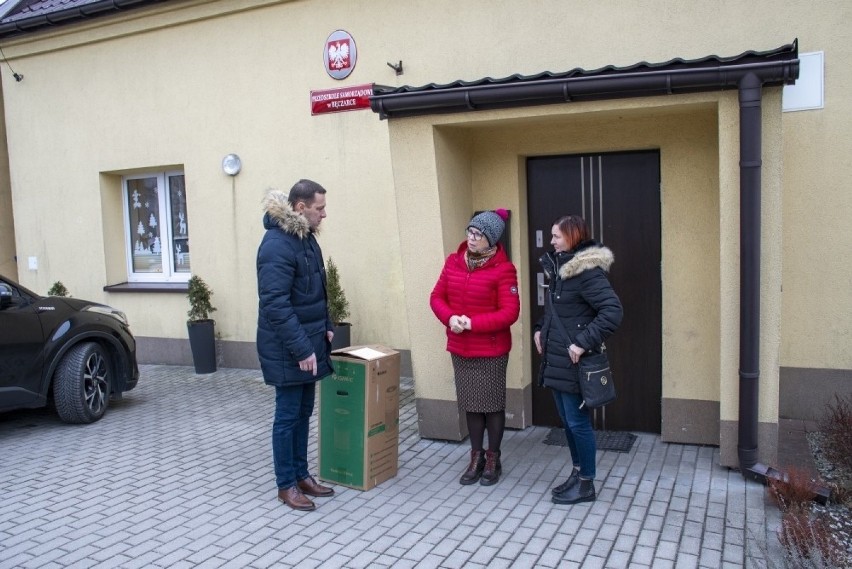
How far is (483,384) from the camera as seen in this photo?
5.03 meters

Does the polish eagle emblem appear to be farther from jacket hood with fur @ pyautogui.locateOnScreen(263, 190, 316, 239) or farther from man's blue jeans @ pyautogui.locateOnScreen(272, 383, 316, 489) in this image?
man's blue jeans @ pyautogui.locateOnScreen(272, 383, 316, 489)

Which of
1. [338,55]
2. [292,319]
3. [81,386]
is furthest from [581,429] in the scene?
[338,55]

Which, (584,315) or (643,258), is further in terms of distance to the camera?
(643,258)

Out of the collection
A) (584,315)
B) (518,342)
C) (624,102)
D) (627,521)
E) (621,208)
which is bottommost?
(627,521)

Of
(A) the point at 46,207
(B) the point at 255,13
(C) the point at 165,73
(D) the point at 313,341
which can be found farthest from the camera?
(A) the point at 46,207

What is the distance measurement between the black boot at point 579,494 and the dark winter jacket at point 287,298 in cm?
174

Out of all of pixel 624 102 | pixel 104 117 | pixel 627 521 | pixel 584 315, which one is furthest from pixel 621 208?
pixel 104 117

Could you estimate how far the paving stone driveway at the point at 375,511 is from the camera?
4.07 m

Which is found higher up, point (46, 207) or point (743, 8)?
point (743, 8)

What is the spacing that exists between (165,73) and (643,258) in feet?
21.6

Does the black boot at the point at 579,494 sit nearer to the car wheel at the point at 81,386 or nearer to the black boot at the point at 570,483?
the black boot at the point at 570,483

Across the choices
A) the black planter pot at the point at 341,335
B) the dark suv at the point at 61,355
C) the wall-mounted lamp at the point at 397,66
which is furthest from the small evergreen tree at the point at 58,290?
the wall-mounted lamp at the point at 397,66

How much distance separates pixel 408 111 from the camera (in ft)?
18.3

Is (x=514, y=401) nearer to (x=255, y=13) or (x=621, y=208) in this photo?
(x=621, y=208)
